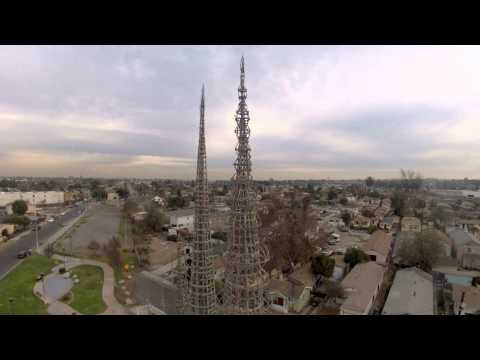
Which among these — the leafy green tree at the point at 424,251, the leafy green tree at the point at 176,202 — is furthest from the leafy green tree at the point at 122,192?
the leafy green tree at the point at 424,251

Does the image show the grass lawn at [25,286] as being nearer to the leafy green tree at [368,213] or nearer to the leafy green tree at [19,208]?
the leafy green tree at [19,208]

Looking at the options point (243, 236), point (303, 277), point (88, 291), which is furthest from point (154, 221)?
point (243, 236)

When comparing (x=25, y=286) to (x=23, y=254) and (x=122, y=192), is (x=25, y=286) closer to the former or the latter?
(x=23, y=254)

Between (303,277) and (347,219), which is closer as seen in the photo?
(303,277)
